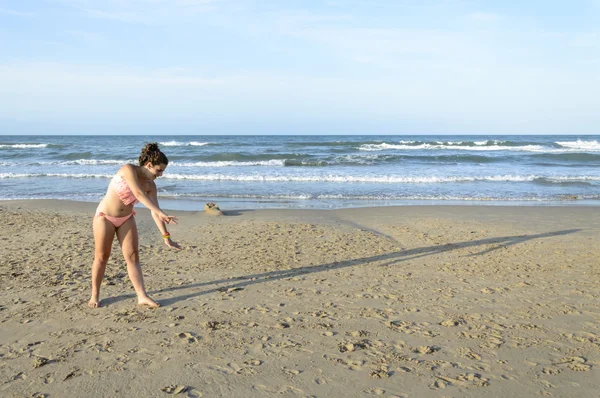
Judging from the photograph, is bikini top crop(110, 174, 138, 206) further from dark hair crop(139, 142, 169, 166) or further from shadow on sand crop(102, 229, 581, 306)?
shadow on sand crop(102, 229, 581, 306)

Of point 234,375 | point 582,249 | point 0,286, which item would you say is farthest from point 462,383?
point 582,249

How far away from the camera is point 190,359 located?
353cm

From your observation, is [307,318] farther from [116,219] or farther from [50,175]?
[50,175]

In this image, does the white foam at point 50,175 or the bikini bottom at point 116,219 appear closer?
the bikini bottom at point 116,219

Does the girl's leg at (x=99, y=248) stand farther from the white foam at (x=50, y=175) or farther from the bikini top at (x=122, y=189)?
the white foam at (x=50, y=175)

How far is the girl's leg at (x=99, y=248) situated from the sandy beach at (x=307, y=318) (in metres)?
0.12

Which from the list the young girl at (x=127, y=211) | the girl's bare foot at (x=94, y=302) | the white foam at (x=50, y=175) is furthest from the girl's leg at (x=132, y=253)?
the white foam at (x=50, y=175)

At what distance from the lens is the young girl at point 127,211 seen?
14.2 feet

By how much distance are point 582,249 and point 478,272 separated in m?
2.21

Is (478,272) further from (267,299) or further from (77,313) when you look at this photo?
(77,313)

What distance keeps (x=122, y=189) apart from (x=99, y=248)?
0.57 metres

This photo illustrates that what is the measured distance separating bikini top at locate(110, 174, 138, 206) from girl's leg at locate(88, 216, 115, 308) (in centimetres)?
26

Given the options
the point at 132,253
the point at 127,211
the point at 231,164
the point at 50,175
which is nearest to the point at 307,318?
the point at 132,253

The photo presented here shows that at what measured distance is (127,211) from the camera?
4.55m
